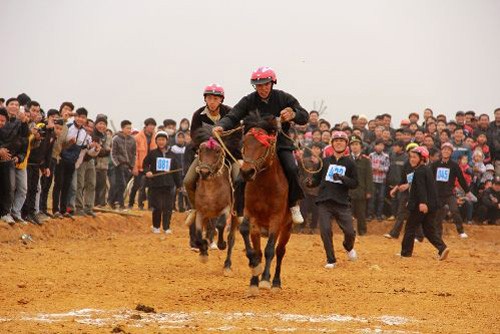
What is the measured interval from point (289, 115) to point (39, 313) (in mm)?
4460

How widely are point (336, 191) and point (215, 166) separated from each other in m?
3.44

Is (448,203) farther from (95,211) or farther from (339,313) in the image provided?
(339,313)

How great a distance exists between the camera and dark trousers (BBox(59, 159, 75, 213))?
2094cm

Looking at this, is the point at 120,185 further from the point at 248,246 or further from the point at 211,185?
the point at 248,246

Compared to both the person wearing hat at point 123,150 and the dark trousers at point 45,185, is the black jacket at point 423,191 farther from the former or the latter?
the person wearing hat at point 123,150

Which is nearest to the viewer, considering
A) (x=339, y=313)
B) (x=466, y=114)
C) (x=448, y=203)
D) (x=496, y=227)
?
(x=339, y=313)

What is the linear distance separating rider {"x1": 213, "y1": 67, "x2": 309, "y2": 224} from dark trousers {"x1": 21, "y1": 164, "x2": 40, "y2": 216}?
25.4 ft

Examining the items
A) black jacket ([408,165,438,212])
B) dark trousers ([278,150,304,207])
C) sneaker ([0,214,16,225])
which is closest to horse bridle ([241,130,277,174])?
dark trousers ([278,150,304,207])

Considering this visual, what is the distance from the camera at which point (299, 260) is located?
60.7 feet

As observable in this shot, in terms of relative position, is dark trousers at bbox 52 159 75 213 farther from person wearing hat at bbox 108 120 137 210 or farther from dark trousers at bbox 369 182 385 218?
dark trousers at bbox 369 182 385 218

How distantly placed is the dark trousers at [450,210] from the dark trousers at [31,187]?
9573 millimetres

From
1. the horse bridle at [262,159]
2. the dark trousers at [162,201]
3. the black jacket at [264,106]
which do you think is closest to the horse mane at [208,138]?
the black jacket at [264,106]

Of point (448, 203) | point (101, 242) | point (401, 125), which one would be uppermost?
point (401, 125)

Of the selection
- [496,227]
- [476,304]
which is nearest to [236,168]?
[476,304]
